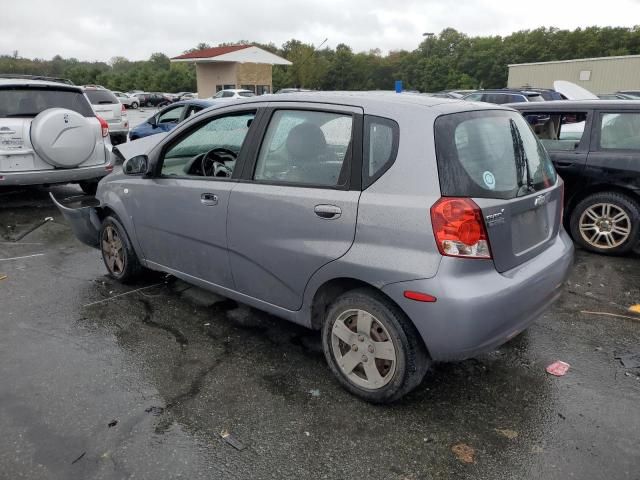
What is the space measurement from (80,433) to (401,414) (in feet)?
5.63

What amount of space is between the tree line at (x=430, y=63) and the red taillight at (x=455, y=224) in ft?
213

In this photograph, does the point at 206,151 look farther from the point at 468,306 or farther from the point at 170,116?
the point at 170,116

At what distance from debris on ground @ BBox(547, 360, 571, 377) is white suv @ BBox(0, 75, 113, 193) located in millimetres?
6471

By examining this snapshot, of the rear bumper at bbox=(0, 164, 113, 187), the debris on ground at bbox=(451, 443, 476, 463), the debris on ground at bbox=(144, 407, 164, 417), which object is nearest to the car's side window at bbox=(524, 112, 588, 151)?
the debris on ground at bbox=(451, 443, 476, 463)

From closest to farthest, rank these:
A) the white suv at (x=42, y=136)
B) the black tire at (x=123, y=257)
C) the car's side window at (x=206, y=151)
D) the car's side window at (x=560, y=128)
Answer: the car's side window at (x=206, y=151) < the black tire at (x=123, y=257) < the car's side window at (x=560, y=128) < the white suv at (x=42, y=136)

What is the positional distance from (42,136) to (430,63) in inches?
2829

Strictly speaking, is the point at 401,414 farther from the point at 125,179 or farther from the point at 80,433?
the point at 125,179

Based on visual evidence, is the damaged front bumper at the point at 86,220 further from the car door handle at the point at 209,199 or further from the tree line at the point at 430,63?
the tree line at the point at 430,63

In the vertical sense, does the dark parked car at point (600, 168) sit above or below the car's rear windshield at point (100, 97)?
below

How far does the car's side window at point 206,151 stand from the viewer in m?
3.78

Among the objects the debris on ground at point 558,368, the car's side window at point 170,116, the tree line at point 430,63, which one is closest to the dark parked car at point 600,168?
the debris on ground at point 558,368

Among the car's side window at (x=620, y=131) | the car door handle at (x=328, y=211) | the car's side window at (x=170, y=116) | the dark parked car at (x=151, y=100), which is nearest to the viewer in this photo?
the car door handle at (x=328, y=211)

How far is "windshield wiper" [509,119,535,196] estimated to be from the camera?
2.92 meters

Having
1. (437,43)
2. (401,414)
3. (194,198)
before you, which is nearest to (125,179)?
(194,198)
